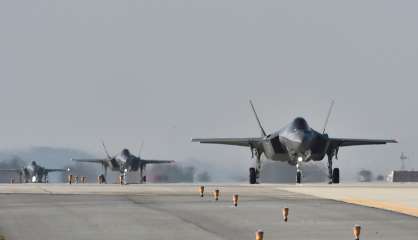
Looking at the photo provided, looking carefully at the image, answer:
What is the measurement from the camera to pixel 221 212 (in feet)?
95.6

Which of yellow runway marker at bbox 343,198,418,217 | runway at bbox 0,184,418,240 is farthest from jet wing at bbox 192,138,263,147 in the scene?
yellow runway marker at bbox 343,198,418,217

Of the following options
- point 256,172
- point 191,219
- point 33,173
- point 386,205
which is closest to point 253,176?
point 256,172

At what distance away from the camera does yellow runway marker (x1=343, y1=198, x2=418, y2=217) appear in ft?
97.7

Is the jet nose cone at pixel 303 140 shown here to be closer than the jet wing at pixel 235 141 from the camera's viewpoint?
Yes

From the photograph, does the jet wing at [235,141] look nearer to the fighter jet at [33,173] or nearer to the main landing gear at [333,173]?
the main landing gear at [333,173]

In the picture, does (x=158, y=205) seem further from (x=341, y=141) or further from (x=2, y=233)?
(x=341, y=141)

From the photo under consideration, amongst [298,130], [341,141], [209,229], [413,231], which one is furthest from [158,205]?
[341,141]

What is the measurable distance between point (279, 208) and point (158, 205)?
4.58m

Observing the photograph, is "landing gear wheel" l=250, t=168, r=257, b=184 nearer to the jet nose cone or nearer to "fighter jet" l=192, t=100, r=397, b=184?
"fighter jet" l=192, t=100, r=397, b=184

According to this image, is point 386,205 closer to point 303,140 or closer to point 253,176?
point 303,140

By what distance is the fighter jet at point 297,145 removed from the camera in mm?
58188

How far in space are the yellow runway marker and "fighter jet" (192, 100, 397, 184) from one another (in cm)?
2114

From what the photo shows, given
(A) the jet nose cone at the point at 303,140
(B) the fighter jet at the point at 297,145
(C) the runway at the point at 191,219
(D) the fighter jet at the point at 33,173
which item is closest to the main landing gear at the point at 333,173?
(B) the fighter jet at the point at 297,145

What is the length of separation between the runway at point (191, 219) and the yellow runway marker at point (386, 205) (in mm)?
645
